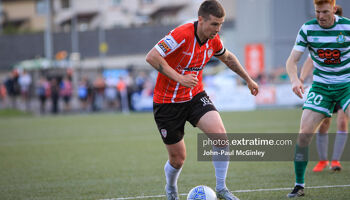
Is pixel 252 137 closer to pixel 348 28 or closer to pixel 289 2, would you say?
pixel 348 28

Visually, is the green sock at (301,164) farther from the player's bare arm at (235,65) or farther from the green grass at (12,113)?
the green grass at (12,113)

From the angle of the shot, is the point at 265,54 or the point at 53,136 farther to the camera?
the point at 265,54

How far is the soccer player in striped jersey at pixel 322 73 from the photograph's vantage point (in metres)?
5.86

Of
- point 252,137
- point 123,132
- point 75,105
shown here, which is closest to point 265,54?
point 75,105

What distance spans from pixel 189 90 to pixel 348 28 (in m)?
2.08

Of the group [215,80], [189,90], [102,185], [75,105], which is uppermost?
[189,90]

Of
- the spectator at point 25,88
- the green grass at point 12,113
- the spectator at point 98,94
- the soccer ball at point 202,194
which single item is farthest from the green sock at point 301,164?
the spectator at point 25,88

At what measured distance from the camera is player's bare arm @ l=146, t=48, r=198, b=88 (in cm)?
530

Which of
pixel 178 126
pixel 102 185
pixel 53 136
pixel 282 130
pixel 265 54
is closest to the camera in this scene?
pixel 178 126

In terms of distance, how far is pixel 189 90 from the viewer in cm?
583

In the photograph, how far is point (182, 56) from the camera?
5.63 m

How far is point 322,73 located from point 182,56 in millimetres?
1872

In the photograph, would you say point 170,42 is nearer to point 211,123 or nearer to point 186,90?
point 186,90

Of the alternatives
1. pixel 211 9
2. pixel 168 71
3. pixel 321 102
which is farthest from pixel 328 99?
pixel 168 71
